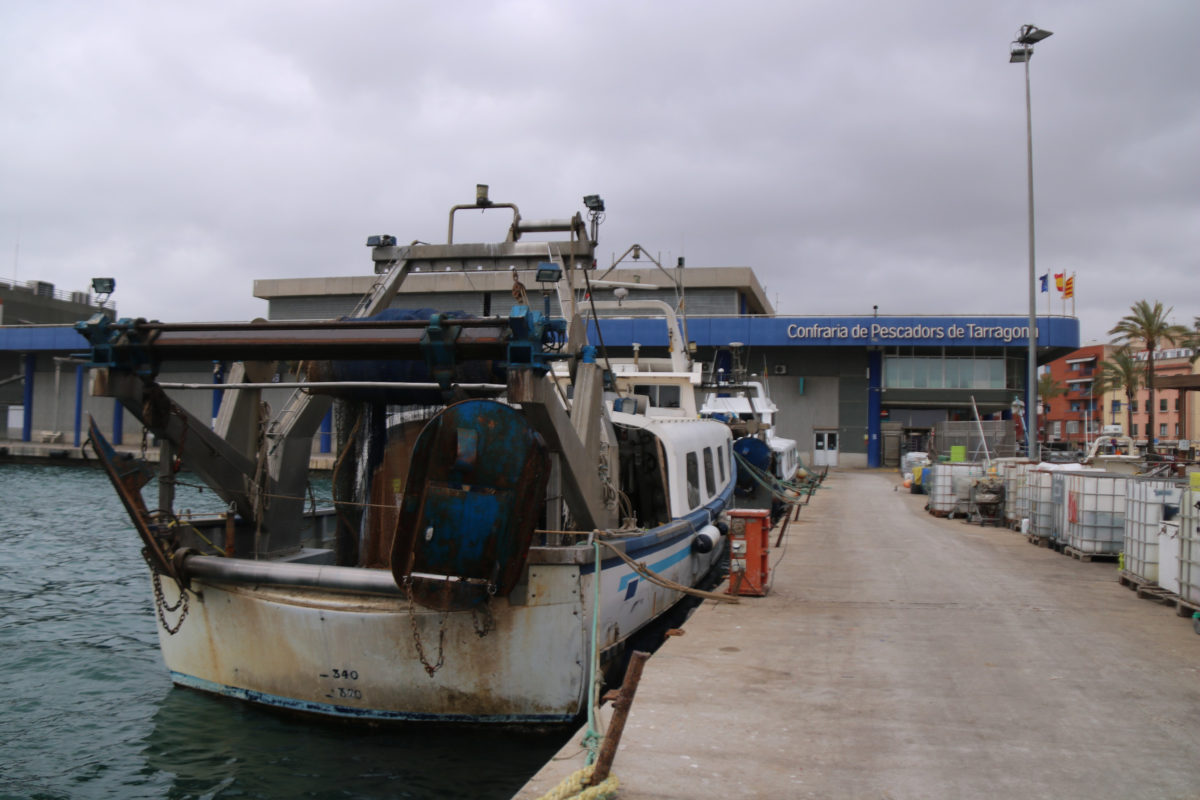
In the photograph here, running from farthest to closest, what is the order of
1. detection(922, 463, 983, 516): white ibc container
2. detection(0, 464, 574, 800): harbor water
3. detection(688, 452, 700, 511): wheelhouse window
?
1. detection(922, 463, 983, 516): white ibc container
2. detection(688, 452, 700, 511): wheelhouse window
3. detection(0, 464, 574, 800): harbor water

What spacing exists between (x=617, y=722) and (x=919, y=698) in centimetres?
289

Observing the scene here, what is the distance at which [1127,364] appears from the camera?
178 feet

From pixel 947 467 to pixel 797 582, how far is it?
10905 millimetres

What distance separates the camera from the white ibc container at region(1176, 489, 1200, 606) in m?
8.72

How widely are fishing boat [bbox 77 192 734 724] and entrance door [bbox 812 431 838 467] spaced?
38580mm

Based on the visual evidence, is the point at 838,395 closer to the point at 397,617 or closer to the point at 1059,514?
the point at 1059,514

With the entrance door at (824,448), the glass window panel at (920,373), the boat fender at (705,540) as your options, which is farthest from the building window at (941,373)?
the boat fender at (705,540)

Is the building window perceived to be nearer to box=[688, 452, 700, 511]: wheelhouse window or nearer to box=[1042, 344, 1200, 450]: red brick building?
box=[1042, 344, 1200, 450]: red brick building

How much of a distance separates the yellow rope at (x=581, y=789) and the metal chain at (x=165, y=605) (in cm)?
446

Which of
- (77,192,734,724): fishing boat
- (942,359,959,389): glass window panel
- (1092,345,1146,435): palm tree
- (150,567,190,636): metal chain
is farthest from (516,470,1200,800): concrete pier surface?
(1092,345,1146,435): palm tree

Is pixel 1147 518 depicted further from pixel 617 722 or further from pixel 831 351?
pixel 831 351

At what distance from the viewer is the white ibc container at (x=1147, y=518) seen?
10086 millimetres

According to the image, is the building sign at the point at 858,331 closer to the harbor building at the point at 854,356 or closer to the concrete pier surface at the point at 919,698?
the harbor building at the point at 854,356

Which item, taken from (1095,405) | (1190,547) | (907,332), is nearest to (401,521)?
(1190,547)
